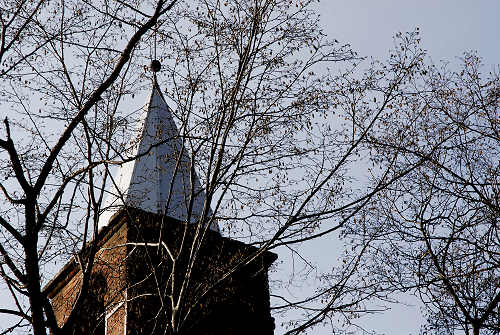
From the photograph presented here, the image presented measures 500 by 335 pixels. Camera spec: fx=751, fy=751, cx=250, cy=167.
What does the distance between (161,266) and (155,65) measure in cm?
317

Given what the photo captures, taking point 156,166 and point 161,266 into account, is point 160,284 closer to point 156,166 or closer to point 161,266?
point 161,266

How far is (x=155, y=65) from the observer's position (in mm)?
9719

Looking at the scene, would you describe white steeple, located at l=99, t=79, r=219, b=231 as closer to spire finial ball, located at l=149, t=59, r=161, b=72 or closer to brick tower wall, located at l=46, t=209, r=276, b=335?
spire finial ball, located at l=149, t=59, r=161, b=72

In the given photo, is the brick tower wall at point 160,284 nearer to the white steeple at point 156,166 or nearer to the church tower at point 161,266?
the church tower at point 161,266

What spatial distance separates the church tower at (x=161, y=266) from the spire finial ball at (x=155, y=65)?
→ 0.77ft

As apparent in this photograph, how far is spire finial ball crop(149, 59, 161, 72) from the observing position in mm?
9688

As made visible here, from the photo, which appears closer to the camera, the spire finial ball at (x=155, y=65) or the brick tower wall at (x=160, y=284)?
the spire finial ball at (x=155, y=65)

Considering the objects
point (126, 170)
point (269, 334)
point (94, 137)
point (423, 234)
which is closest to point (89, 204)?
point (94, 137)

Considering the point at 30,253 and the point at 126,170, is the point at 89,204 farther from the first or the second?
the point at 126,170

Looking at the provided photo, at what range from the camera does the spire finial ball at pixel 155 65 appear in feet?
31.8

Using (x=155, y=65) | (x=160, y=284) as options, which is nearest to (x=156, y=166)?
(x=155, y=65)

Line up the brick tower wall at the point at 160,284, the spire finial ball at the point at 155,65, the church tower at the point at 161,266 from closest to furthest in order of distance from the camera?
the church tower at the point at 161,266 < the spire finial ball at the point at 155,65 < the brick tower wall at the point at 160,284

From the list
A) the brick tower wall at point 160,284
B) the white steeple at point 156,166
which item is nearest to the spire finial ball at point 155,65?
the white steeple at point 156,166

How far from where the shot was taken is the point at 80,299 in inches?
330
